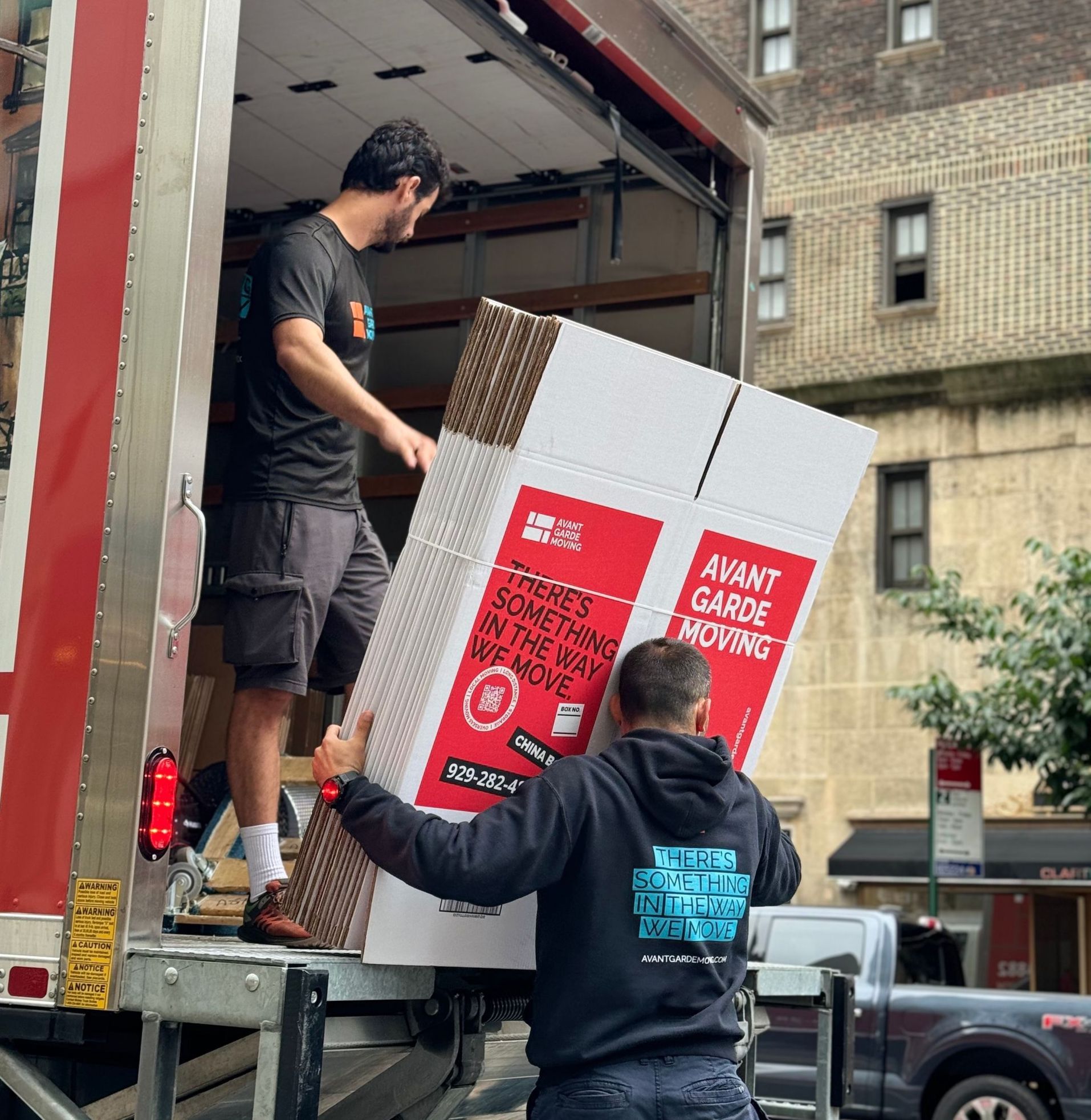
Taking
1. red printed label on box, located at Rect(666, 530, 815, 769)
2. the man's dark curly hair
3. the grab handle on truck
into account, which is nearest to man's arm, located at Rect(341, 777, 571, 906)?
the grab handle on truck

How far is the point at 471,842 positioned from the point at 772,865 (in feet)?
2.72

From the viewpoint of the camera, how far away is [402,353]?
6328 mm

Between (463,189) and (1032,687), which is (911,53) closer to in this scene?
(1032,687)

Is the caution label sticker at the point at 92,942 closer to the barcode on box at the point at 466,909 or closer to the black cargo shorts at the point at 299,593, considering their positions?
the barcode on box at the point at 466,909

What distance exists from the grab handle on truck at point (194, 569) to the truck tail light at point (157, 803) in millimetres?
191

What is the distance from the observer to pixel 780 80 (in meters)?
21.4

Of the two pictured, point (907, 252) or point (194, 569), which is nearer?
point (194, 569)

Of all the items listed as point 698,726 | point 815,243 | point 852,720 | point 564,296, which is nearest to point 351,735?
point 698,726

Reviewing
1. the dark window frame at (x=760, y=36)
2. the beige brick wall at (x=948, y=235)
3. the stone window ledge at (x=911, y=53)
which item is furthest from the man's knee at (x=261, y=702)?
the dark window frame at (x=760, y=36)

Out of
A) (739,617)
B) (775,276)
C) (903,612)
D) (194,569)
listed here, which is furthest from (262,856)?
(775,276)

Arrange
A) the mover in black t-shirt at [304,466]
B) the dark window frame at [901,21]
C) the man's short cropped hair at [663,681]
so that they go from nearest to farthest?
the man's short cropped hair at [663,681], the mover in black t-shirt at [304,466], the dark window frame at [901,21]

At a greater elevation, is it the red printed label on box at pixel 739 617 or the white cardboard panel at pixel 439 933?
the red printed label on box at pixel 739 617

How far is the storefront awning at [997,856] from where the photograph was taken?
18078 mm

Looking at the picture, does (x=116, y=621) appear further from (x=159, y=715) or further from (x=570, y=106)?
(x=570, y=106)
